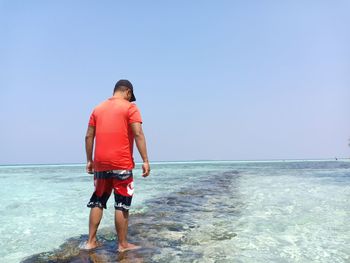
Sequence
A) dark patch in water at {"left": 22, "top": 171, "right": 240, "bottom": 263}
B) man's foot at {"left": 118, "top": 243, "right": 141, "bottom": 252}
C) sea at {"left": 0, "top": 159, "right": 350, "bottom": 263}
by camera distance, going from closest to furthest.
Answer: dark patch in water at {"left": 22, "top": 171, "right": 240, "bottom": 263} < sea at {"left": 0, "top": 159, "right": 350, "bottom": 263} < man's foot at {"left": 118, "top": 243, "right": 141, "bottom": 252}

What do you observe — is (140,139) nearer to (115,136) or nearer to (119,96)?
(115,136)

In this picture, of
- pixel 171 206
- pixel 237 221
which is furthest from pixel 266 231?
pixel 171 206

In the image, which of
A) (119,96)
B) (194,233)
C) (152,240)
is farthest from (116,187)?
(194,233)

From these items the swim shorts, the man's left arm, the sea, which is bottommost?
the sea

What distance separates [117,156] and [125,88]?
98cm

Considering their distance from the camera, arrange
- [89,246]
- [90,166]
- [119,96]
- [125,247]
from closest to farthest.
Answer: [125,247]
[89,246]
[119,96]
[90,166]

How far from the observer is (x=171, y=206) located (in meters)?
8.91

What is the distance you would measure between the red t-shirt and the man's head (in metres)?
0.19

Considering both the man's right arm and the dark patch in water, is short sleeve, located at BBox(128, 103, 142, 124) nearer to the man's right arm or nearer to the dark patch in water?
the man's right arm

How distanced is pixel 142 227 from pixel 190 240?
4.33 feet

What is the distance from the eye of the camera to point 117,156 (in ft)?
15.4

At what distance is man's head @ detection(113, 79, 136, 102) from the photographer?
4.97m

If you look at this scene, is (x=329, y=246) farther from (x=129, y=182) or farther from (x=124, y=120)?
(x=124, y=120)

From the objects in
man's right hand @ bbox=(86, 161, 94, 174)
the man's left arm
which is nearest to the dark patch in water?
man's right hand @ bbox=(86, 161, 94, 174)
